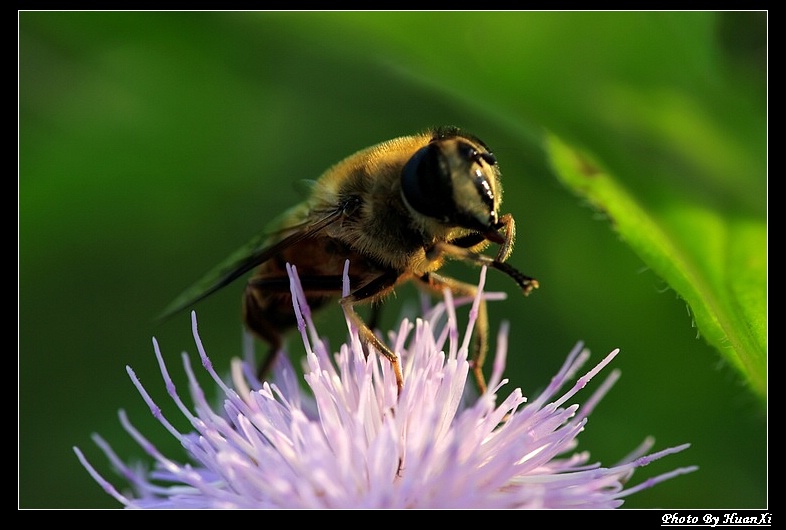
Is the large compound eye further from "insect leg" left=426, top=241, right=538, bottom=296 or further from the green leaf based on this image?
the green leaf

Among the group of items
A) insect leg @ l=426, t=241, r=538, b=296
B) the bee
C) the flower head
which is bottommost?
the flower head

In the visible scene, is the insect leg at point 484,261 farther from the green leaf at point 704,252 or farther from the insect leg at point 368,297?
the green leaf at point 704,252

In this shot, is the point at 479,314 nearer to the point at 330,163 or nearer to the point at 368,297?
the point at 368,297

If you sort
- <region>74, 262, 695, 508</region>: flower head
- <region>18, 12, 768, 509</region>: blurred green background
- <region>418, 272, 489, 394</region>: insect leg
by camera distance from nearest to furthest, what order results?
<region>74, 262, 695, 508</region>: flower head, <region>418, 272, 489, 394</region>: insect leg, <region>18, 12, 768, 509</region>: blurred green background

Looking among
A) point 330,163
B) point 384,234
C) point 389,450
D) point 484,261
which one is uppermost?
point 330,163

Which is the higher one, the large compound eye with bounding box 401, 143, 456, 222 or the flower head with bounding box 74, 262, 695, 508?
the large compound eye with bounding box 401, 143, 456, 222

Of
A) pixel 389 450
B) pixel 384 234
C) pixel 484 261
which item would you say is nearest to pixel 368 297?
pixel 384 234

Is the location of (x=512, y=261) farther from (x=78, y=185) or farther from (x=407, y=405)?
(x=78, y=185)

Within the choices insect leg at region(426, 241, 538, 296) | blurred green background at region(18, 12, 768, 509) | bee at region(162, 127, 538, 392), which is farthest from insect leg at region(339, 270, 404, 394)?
blurred green background at region(18, 12, 768, 509)

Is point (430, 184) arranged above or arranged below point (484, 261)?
above
